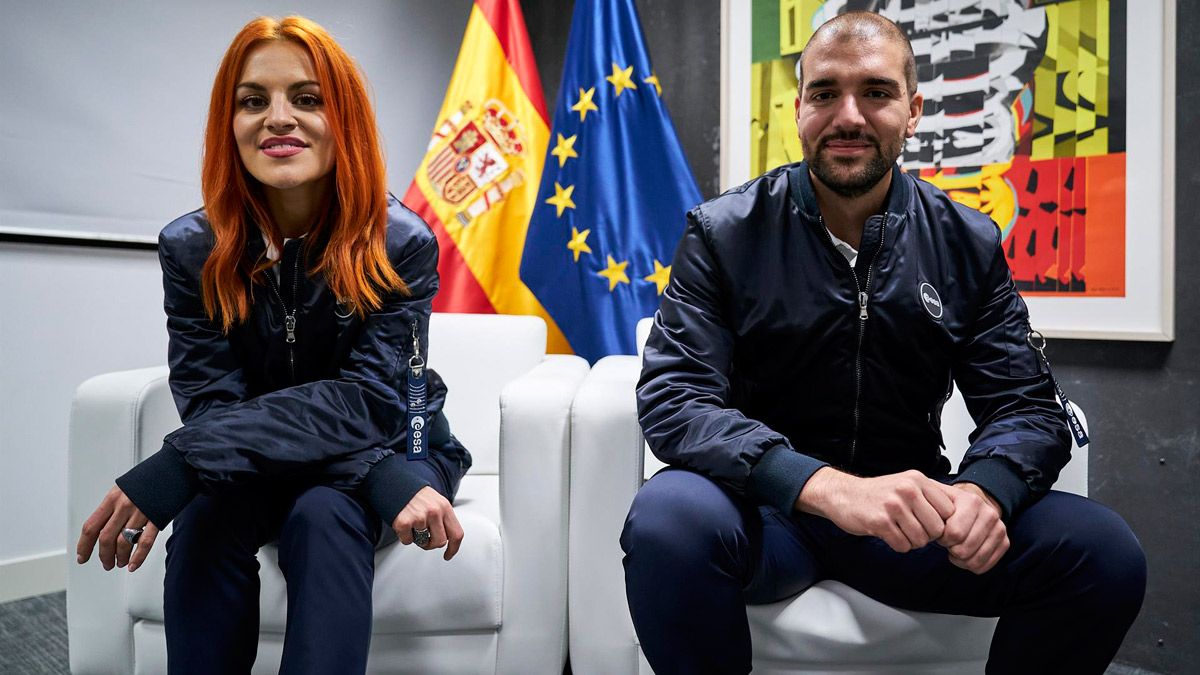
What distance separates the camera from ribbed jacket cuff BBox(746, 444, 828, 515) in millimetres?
922

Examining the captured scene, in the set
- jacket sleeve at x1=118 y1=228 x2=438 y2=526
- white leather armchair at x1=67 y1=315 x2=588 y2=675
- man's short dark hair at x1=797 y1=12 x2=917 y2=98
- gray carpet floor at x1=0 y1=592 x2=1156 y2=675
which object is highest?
man's short dark hair at x1=797 y1=12 x2=917 y2=98

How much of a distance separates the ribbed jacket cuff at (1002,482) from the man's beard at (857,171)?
40 cm

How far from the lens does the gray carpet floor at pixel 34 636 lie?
1.49 metres

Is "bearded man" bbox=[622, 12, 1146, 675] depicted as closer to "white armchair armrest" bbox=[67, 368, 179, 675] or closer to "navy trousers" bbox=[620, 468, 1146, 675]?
"navy trousers" bbox=[620, 468, 1146, 675]

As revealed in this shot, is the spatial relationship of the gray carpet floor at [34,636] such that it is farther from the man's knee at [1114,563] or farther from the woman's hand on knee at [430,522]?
the man's knee at [1114,563]

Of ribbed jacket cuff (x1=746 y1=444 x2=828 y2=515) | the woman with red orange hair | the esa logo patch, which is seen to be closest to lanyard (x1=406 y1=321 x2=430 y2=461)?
the woman with red orange hair

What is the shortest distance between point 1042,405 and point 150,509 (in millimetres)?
1162

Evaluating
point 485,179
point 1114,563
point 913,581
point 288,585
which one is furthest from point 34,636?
point 1114,563

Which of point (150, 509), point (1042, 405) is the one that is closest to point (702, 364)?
point (1042, 405)

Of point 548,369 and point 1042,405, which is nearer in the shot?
point 1042,405

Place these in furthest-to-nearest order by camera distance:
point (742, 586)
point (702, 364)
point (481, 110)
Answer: point (481, 110), point (702, 364), point (742, 586)

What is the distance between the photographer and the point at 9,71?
5.81 feet

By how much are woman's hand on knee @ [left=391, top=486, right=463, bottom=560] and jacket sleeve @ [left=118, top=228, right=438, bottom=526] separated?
0.03 m

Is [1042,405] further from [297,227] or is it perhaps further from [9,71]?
[9,71]
